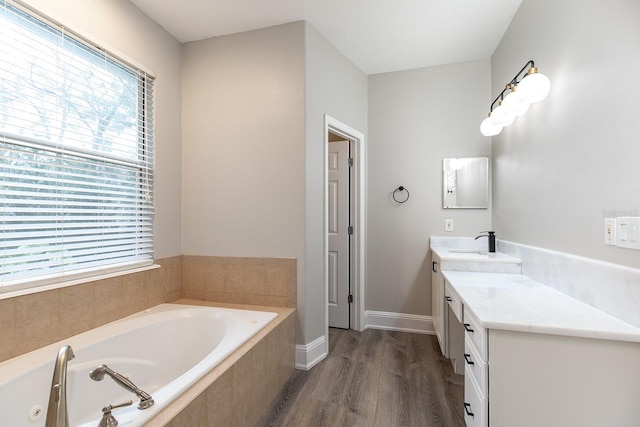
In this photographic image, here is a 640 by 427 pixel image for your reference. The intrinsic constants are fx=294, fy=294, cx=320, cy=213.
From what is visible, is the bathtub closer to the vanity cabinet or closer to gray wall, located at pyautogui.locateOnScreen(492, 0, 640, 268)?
the vanity cabinet

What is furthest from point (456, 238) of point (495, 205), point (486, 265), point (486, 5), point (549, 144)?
point (486, 5)

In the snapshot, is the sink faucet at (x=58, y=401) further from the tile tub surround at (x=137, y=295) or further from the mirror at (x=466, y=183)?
the mirror at (x=466, y=183)

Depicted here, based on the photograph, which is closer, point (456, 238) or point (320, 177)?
point (320, 177)

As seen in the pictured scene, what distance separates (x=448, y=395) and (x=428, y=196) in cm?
173

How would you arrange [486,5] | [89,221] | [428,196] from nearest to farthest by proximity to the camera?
[89,221] < [486,5] < [428,196]

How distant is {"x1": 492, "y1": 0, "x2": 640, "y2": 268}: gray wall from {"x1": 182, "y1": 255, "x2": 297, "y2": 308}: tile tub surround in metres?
1.70

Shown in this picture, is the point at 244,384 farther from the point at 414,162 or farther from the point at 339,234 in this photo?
the point at 414,162

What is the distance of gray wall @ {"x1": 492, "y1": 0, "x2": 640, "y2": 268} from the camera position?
1.10m

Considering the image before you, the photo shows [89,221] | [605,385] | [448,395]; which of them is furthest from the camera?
[448,395]

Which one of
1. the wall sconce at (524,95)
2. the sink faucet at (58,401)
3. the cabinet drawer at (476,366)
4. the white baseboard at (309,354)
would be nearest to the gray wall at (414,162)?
the wall sconce at (524,95)

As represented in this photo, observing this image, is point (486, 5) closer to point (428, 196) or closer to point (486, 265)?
point (428, 196)

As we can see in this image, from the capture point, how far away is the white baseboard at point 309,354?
7.45 feet

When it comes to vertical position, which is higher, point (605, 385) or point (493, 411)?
point (605, 385)

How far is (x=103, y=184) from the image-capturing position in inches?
74.5
